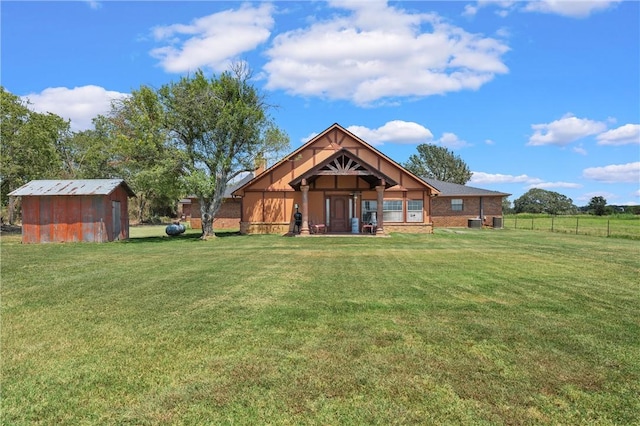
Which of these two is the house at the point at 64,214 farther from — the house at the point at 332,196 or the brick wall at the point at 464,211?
the brick wall at the point at 464,211

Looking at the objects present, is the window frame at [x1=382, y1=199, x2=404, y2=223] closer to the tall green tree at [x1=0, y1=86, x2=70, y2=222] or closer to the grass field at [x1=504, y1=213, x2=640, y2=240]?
the grass field at [x1=504, y1=213, x2=640, y2=240]

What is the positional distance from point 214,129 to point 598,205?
6894cm

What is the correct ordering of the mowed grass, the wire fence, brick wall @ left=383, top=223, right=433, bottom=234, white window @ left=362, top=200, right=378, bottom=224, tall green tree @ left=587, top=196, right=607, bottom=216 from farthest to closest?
tall green tree @ left=587, top=196, right=607, bottom=216
brick wall @ left=383, top=223, right=433, bottom=234
white window @ left=362, top=200, right=378, bottom=224
the wire fence
the mowed grass

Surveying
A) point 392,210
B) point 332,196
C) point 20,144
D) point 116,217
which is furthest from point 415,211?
point 20,144

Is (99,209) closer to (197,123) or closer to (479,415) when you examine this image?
(197,123)

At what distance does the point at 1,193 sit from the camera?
2986 centimetres

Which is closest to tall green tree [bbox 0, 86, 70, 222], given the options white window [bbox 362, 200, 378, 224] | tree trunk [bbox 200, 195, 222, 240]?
tree trunk [bbox 200, 195, 222, 240]

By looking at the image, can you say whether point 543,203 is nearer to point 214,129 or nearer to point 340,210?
point 340,210

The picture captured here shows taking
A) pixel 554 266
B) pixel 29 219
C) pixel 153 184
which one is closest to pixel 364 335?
pixel 554 266

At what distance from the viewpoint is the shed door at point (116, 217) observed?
2105 centimetres

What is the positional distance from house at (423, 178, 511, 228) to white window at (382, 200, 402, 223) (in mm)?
7738

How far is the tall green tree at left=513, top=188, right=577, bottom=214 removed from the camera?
284 ft

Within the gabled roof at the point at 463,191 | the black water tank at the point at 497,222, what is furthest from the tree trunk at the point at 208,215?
the black water tank at the point at 497,222

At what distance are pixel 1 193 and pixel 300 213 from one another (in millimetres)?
22492
